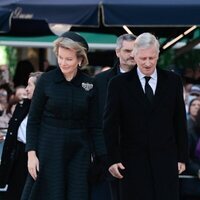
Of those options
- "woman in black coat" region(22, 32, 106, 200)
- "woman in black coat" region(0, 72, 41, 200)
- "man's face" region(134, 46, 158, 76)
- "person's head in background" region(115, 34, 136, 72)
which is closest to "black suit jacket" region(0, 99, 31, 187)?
"woman in black coat" region(0, 72, 41, 200)

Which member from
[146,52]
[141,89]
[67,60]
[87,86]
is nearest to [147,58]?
[146,52]

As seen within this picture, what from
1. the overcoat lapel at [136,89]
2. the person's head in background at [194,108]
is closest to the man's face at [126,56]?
the overcoat lapel at [136,89]

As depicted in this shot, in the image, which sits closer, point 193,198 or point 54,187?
point 54,187

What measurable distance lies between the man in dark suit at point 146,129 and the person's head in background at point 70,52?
400 mm

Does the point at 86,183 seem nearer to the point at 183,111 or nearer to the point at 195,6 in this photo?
the point at 183,111

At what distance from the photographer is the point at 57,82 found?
7.41 metres

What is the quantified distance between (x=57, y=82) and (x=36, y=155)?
1.98 feet

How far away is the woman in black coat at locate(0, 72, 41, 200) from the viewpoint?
938 cm

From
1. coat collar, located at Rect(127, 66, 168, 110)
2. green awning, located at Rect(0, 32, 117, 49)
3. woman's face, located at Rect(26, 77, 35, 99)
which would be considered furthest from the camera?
green awning, located at Rect(0, 32, 117, 49)

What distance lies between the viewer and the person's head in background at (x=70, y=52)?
731 cm

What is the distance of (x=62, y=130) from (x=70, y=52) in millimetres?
622

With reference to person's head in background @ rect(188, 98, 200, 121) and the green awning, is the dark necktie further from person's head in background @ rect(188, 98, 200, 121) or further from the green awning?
the green awning

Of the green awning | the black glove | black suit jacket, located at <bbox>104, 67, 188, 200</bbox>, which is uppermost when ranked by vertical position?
Answer: the green awning

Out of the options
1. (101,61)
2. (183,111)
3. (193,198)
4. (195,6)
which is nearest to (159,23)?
(195,6)
